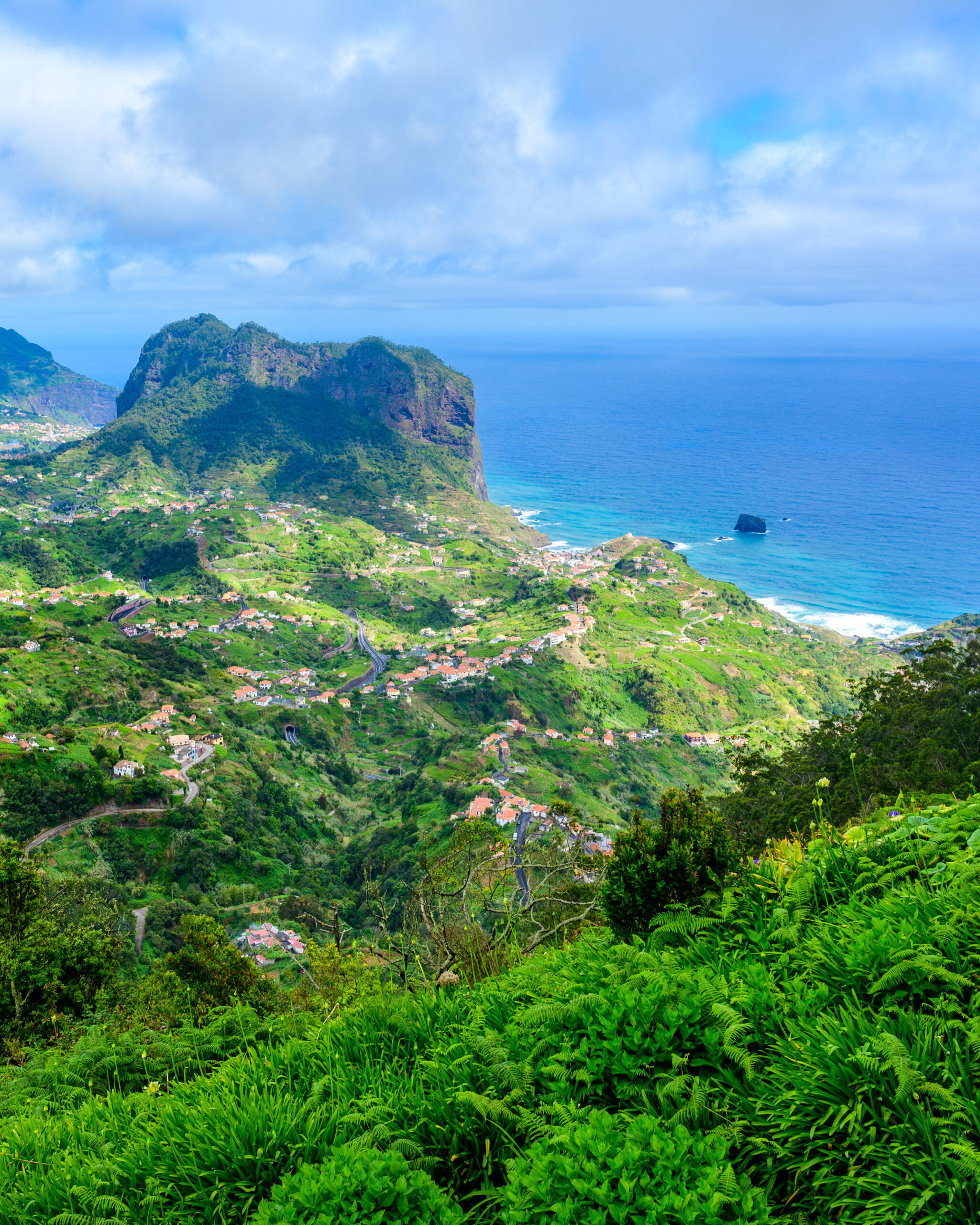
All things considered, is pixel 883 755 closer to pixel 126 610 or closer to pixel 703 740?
pixel 703 740

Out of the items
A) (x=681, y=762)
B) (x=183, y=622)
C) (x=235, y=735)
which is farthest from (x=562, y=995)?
(x=183, y=622)

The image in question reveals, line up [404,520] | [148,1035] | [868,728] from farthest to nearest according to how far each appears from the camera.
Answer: [404,520] < [868,728] < [148,1035]

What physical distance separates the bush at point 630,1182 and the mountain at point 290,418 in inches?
4964

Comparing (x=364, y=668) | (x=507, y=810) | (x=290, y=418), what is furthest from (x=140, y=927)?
(x=290, y=418)

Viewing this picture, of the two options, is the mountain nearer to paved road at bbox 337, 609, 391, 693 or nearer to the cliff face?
the cliff face

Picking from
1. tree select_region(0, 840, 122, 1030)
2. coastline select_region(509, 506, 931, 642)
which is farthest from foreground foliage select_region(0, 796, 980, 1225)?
coastline select_region(509, 506, 931, 642)

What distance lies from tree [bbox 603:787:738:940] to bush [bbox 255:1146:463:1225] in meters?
2.21

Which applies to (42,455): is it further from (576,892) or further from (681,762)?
(576,892)

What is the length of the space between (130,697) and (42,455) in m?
105

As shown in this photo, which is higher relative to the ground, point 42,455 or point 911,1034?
point 42,455

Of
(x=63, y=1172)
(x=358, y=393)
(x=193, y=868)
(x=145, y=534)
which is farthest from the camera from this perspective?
(x=358, y=393)

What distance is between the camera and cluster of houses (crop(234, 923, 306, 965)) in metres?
22.5

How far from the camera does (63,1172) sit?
3.43m

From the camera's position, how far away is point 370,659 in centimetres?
7150
